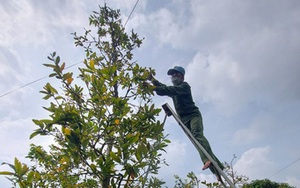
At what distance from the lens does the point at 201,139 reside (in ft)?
10.7

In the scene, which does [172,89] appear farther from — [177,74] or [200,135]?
[200,135]

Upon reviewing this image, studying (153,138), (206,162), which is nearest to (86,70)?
(153,138)

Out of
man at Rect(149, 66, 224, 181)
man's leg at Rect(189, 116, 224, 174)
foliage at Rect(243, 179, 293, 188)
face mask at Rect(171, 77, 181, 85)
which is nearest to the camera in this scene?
man's leg at Rect(189, 116, 224, 174)

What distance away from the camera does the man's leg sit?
120 inches

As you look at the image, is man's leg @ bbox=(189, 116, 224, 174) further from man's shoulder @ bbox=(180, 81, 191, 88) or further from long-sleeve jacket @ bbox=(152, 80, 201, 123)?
man's shoulder @ bbox=(180, 81, 191, 88)

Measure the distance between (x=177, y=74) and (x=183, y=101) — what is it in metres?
0.56

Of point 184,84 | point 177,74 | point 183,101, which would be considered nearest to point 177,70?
point 177,74

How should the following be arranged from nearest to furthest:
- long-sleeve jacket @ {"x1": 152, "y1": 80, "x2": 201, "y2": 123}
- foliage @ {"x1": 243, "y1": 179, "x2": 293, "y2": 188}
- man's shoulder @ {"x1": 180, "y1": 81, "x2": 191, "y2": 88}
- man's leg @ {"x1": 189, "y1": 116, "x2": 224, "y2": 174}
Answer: man's leg @ {"x1": 189, "y1": 116, "x2": 224, "y2": 174}
long-sleeve jacket @ {"x1": 152, "y1": 80, "x2": 201, "y2": 123}
man's shoulder @ {"x1": 180, "y1": 81, "x2": 191, "y2": 88}
foliage @ {"x1": 243, "y1": 179, "x2": 293, "y2": 188}

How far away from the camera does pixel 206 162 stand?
2.96m

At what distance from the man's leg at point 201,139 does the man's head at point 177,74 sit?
0.77 metres

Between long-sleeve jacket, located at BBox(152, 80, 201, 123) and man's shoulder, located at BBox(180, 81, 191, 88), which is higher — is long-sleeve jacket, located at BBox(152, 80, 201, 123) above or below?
below

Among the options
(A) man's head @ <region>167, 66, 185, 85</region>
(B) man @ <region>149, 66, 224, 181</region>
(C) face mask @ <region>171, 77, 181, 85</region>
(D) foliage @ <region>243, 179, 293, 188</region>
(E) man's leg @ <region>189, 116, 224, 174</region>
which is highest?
(D) foliage @ <region>243, 179, 293, 188</region>

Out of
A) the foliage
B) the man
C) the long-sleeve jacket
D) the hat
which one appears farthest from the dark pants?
the foliage

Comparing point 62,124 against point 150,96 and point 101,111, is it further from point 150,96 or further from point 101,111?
point 150,96
